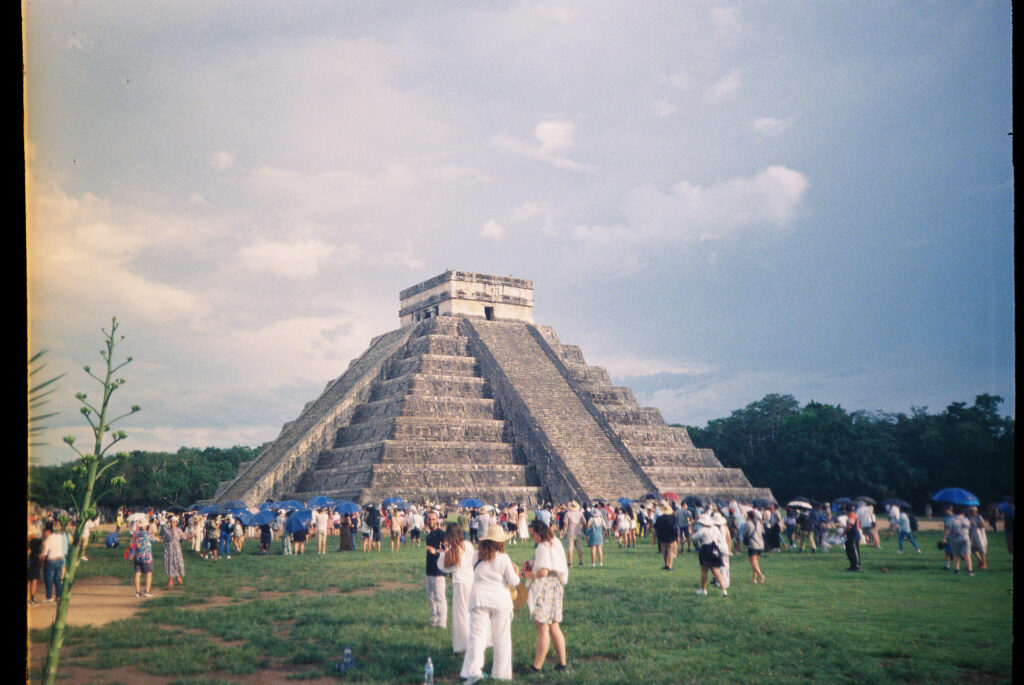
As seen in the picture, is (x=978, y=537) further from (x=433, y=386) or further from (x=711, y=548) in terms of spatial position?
(x=433, y=386)

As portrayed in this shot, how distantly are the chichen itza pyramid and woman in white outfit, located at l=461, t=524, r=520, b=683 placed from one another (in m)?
24.9

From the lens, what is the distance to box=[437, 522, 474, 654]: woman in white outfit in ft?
28.6

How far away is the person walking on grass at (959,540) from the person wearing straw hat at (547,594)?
11.6 m

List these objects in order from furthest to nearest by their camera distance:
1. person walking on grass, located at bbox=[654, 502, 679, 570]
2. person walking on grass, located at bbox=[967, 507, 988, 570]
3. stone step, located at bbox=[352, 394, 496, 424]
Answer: stone step, located at bbox=[352, 394, 496, 424]
person walking on grass, located at bbox=[654, 502, 679, 570]
person walking on grass, located at bbox=[967, 507, 988, 570]

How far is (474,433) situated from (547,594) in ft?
102

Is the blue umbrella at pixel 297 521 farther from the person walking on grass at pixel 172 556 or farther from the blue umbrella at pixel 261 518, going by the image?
the person walking on grass at pixel 172 556

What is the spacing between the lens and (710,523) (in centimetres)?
1270

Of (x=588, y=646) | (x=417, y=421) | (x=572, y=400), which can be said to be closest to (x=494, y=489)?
(x=417, y=421)

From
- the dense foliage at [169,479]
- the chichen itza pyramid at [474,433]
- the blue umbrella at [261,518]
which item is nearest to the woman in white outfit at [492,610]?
the blue umbrella at [261,518]

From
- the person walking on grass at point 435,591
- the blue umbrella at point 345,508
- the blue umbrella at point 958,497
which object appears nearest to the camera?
the person walking on grass at point 435,591

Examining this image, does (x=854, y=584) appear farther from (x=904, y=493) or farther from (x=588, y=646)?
(x=904, y=493)

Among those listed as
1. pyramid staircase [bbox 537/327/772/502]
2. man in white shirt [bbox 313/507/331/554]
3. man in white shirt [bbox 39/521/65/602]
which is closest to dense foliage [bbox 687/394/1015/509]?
pyramid staircase [bbox 537/327/772/502]

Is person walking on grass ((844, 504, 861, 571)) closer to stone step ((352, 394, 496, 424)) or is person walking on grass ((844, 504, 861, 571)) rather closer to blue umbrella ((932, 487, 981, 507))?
blue umbrella ((932, 487, 981, 507))

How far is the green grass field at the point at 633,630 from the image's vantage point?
780cm
